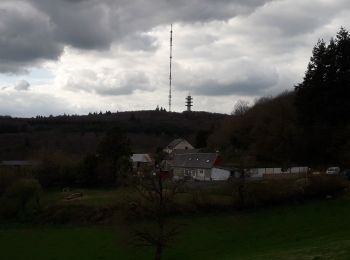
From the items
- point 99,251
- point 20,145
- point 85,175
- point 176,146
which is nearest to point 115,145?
point 85,175

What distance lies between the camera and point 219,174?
7119 centimetres

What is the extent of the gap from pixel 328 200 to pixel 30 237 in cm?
2801

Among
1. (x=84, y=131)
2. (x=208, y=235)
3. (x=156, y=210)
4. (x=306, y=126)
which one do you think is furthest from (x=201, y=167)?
(x=84, y=131)

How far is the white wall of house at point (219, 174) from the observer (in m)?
69.4

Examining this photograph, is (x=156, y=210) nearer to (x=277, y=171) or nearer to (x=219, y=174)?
(x=277, y=171)

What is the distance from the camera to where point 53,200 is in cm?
5969

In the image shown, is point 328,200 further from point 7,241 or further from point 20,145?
point 20,145

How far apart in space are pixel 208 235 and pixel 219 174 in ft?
98.1

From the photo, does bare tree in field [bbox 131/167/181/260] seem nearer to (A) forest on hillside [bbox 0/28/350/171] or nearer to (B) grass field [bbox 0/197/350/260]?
(B) grass field [bbox 0/197/350/260]

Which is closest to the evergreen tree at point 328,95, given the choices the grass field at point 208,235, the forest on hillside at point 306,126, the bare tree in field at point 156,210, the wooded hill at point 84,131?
the forest on hillside at point 306,126

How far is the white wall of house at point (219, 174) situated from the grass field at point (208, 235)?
67.0 feet

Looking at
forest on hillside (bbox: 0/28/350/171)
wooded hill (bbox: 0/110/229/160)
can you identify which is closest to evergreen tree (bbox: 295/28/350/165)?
forest on hillside (bbox: 0/28/350/171)

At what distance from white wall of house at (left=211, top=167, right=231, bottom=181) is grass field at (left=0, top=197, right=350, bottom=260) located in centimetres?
2041

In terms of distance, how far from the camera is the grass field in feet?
117
